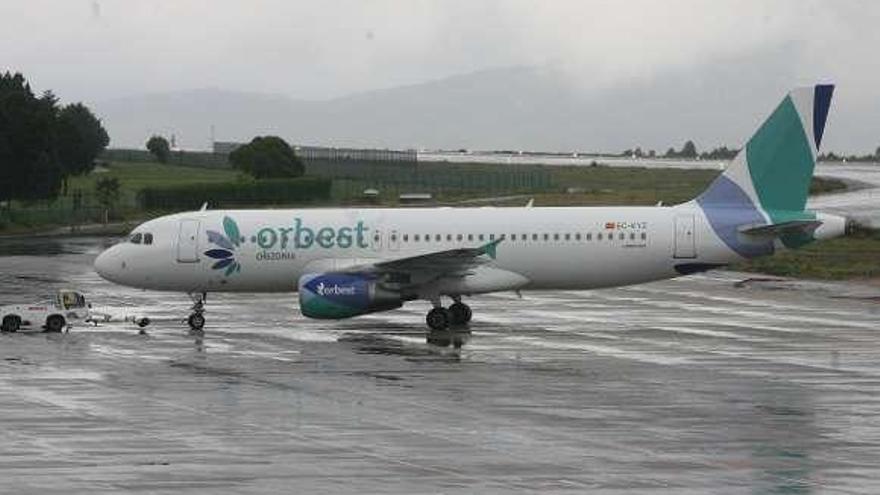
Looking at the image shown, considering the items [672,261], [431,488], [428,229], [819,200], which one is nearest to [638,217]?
[672,261]

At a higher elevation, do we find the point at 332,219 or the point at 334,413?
the point at 332,219

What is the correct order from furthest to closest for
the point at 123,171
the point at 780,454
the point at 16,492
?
1. the point at 123,171
2. the point at 780,454
3. the point at 16,492

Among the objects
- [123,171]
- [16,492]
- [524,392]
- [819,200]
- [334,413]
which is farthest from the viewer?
[123,171]

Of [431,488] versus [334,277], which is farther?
[334,277]

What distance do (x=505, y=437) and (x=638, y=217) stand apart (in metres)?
19.1

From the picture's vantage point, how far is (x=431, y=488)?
2173cm

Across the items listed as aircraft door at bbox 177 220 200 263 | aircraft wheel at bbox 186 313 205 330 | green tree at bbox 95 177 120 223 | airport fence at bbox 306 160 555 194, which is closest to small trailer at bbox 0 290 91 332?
aircraft wheel at bbox 186 313 205 330

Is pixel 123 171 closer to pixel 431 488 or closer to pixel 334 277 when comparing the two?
pixel 334 277

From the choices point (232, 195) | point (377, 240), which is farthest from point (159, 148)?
point (377, 240)

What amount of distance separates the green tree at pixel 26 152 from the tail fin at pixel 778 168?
55.7 m

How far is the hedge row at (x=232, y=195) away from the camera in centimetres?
10025

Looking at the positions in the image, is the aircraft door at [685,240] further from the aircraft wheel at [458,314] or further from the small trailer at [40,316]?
the small trailer at [40,316]

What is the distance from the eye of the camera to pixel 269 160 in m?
122

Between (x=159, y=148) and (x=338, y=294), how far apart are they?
152 meters
